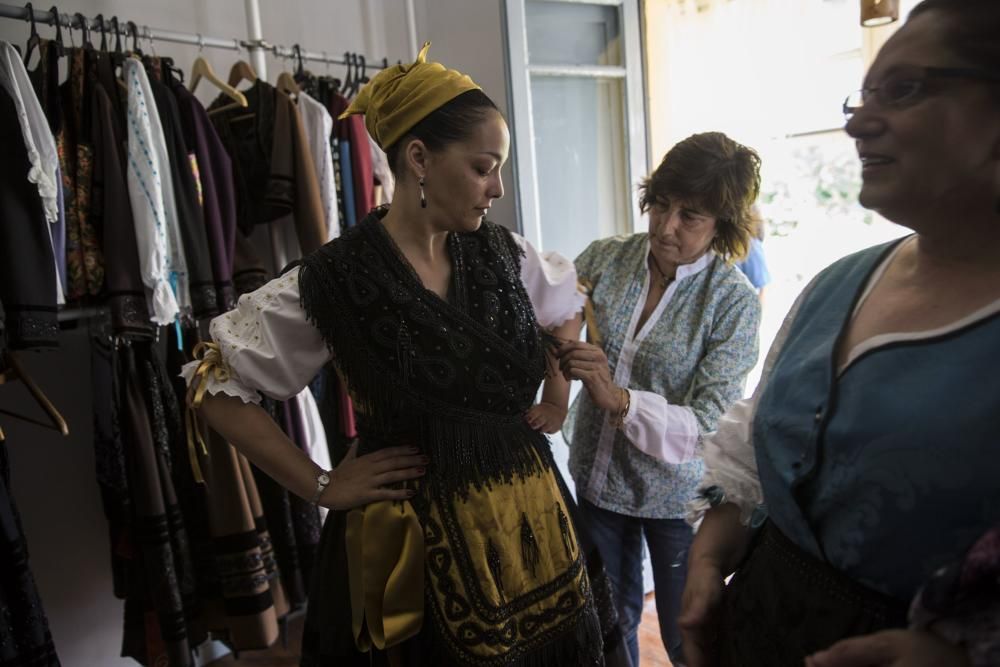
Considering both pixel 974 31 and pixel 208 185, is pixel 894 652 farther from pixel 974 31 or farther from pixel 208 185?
pixel 208 185

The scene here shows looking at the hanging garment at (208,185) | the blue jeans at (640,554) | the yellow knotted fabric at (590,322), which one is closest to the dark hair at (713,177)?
the yellow knotted fabric at (590,322)

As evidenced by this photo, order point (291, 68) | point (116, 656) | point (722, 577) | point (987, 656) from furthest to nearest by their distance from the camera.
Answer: point (291, 68) → point (116, 656) → point (722, 577) → point (987, 656)

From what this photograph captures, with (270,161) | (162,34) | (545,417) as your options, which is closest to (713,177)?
(545,417)

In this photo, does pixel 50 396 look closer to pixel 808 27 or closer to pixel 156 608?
pixel 156 608

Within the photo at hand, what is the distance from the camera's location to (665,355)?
147cm

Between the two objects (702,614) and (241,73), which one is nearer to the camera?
(702,614)

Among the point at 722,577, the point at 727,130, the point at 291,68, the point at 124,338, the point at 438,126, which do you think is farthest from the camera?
the point at 727,130

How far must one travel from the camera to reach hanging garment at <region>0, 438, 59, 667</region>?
1380mm

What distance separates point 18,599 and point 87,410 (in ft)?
2.21

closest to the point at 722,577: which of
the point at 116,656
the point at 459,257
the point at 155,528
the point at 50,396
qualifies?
the point at 459,257

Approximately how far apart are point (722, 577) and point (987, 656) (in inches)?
14.1

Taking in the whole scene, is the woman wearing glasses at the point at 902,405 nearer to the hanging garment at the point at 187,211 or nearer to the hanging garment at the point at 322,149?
the hanging garment at the point at 187,211

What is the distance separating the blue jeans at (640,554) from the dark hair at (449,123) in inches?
35.0

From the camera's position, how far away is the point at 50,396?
6.17 feet
